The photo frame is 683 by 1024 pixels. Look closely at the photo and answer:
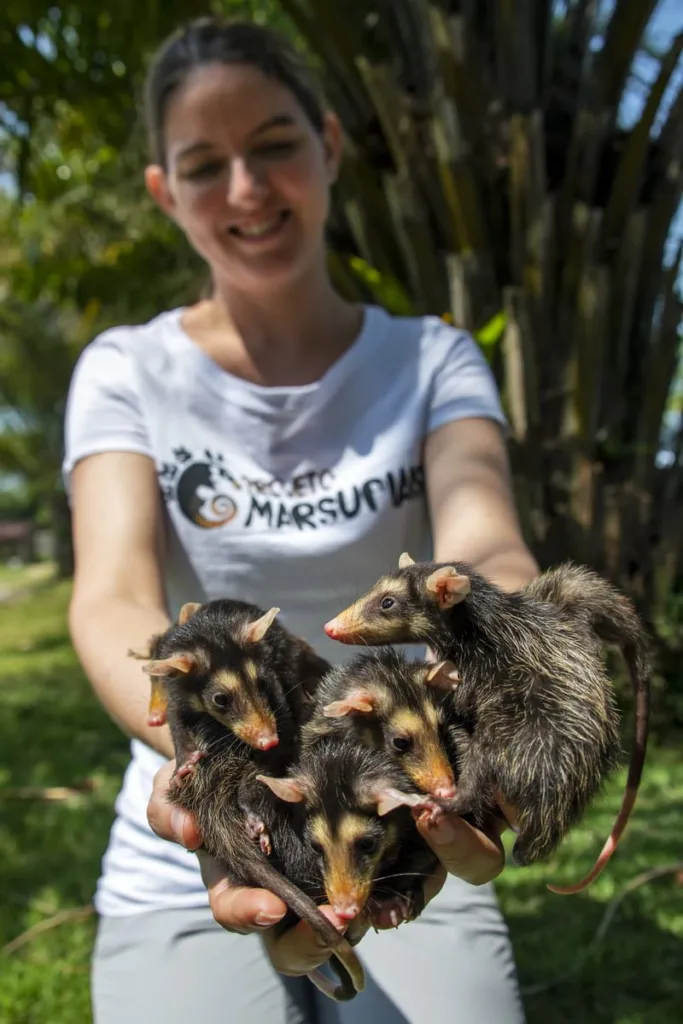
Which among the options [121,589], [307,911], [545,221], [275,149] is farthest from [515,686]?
[545,221]

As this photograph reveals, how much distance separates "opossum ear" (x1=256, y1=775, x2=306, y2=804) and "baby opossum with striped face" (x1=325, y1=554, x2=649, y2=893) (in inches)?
8.8

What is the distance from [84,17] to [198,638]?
443 centimetres

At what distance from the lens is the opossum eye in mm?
1372

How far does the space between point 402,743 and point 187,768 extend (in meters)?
0.37

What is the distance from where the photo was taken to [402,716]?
137 centimetres

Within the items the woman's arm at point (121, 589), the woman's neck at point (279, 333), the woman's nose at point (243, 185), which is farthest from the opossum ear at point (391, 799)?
the woman's nose at point (243, 185)

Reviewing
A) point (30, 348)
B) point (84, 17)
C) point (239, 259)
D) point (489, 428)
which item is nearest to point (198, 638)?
point (489, 428)

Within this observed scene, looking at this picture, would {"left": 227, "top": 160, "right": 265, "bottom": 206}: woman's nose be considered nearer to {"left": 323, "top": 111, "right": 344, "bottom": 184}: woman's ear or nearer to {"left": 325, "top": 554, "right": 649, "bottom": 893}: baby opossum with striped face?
{"left": 323, "top": 111, "right": 344, "bottom": 184}: woman's ear

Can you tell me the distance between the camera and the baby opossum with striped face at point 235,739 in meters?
1.45

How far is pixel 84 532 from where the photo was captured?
7.98ft

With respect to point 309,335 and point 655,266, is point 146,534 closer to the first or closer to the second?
point 309,335

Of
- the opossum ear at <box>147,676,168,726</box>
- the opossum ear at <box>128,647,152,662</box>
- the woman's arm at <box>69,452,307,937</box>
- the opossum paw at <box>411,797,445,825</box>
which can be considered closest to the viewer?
the opossum paw at <box>411,797,445,825</box>

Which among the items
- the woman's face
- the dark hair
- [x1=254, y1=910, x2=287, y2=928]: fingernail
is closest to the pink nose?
[x1=254, y1=910, x2=287, y2=928]: fingernail

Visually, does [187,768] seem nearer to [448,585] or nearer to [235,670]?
[235,670]
